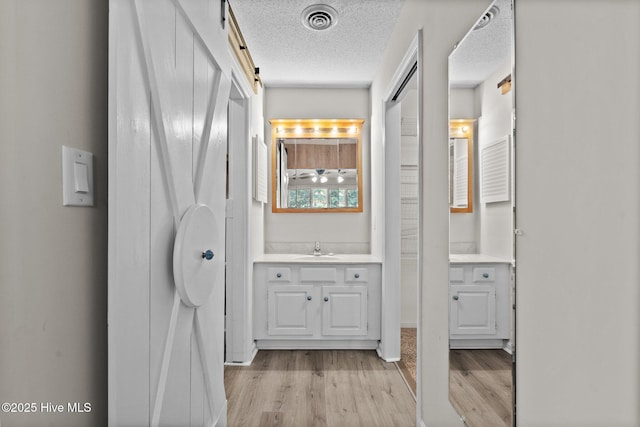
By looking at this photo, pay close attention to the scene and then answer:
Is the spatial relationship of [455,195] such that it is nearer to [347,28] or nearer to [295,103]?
[347,28]

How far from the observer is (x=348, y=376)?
2.68 meters

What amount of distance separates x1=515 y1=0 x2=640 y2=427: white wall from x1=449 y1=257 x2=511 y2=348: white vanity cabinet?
110mm

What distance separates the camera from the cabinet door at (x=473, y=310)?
121cm

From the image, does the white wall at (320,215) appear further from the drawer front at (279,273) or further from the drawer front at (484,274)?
the drawer front at (484,274)

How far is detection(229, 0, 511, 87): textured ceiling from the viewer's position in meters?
2.36

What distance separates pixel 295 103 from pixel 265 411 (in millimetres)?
2886

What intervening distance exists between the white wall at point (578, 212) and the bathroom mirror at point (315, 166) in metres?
2.82

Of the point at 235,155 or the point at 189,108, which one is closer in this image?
the point at 189,108

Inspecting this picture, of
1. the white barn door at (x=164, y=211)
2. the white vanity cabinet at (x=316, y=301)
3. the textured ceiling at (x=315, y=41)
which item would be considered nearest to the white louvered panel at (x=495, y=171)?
the white barn door at (x=164, y=211)

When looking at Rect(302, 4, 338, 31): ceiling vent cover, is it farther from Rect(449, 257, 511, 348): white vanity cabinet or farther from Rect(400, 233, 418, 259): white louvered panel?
Rect(400, 233, 418, 259): white louvered panel

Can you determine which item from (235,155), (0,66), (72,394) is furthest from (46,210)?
(235,155)

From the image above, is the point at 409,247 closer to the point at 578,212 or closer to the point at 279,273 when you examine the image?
the point at 279,273

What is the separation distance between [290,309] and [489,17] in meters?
2.61

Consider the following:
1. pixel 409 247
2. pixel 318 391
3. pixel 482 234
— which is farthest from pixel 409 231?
pixel 482 234
